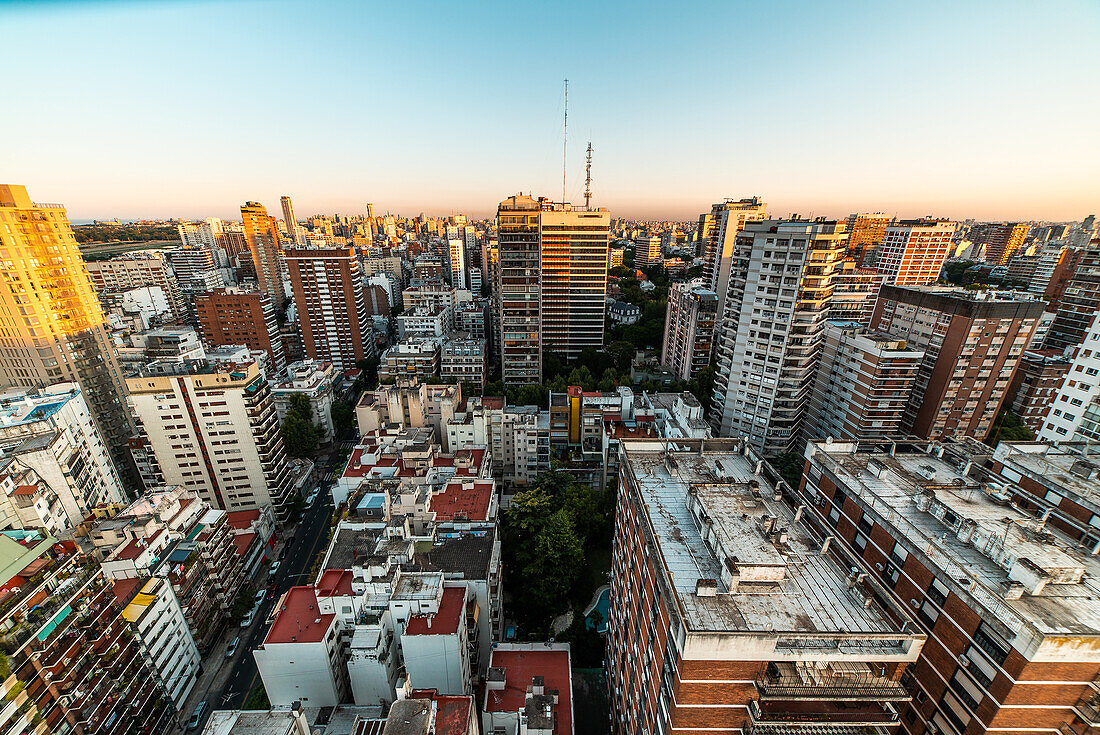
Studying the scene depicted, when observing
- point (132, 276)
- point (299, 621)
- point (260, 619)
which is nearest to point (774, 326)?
point (299, 621)

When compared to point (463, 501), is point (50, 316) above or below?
above

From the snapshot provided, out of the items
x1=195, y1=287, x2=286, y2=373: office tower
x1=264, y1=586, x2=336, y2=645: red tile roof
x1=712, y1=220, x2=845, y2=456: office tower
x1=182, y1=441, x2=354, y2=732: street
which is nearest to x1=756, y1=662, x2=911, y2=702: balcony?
x1=264, y1=586, x2=336, y2=645: red tile roof

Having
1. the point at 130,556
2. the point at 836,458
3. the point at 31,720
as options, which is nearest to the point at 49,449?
the point at 130,556

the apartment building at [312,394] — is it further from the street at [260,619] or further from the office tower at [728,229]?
the office tower at [728,229]

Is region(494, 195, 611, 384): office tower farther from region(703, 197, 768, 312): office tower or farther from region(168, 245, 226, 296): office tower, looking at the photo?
region(168, 245, 226, 296): office tower

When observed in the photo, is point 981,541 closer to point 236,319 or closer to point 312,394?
point 312,394

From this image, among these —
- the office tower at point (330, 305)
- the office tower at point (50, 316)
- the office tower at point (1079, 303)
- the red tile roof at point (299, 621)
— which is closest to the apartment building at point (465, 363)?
the office tower at point (330, 305)
